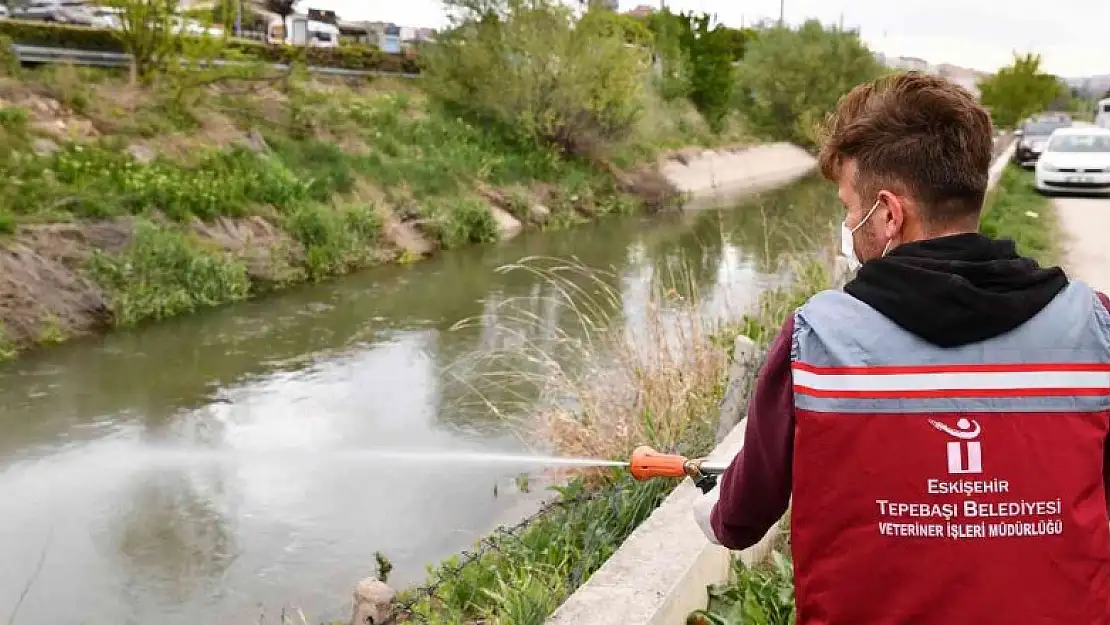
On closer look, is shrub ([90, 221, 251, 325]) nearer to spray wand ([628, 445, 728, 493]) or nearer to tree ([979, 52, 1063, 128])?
spray wand ([628, 445, 728, 493])

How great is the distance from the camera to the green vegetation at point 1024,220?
12430 millimetres

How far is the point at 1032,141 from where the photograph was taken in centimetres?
2905

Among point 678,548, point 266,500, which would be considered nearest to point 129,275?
point 266,500

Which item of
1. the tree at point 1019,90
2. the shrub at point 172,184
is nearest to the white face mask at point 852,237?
the shrub at point 172,184

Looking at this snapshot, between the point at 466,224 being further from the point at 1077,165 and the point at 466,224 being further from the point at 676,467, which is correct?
the point at 676,467

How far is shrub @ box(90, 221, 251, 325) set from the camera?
1221 centimetres

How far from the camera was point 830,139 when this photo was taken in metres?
2.05

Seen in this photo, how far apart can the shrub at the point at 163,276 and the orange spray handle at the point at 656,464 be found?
34.8 feet

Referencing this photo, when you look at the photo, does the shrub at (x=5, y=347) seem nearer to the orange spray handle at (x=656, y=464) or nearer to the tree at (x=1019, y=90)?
the orange spray handle at (x=656, y=464)

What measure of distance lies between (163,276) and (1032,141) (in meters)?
24.9

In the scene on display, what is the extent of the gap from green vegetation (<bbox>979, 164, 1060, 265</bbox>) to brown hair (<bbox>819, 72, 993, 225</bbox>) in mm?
8987

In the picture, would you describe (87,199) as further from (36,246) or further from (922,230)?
(922,230)

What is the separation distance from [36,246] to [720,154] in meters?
25.3

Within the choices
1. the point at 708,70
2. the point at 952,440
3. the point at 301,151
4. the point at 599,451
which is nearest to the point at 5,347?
the point at 599,451
